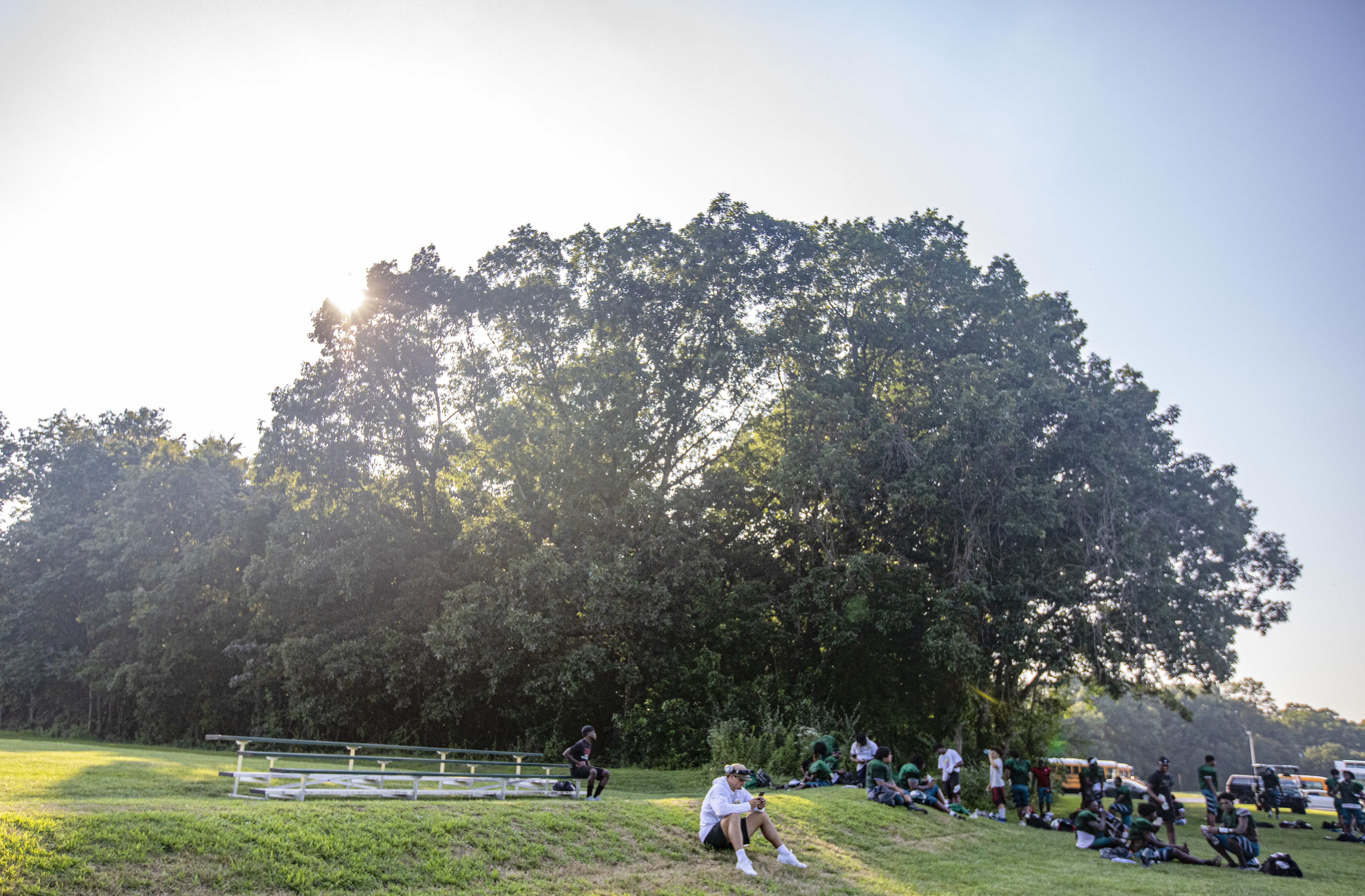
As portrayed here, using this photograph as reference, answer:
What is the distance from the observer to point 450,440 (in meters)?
30.3

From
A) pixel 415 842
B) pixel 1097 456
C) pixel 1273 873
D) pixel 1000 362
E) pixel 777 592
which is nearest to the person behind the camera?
pixel 415 842

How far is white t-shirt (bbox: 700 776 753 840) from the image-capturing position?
11.0 metres

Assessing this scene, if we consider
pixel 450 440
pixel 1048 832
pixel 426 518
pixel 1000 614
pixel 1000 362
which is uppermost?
pixel 1000 362

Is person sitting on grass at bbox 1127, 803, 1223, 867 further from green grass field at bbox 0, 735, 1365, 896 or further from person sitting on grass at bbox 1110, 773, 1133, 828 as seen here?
person sitting on grass at bbox 1110, 773, 1133, 828

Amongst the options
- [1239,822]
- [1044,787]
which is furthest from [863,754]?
[1239,822]

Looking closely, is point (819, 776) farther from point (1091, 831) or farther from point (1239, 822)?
point (1239, 822)

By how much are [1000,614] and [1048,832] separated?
903 centimetres

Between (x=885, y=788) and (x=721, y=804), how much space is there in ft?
19.7

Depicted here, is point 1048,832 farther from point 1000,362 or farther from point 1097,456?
point 1000,362

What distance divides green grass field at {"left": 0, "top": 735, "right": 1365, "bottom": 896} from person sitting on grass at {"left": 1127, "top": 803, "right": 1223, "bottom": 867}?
0.43m

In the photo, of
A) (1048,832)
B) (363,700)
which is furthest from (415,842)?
(363,700)

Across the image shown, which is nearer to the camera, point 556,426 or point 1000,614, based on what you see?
point 1000,614

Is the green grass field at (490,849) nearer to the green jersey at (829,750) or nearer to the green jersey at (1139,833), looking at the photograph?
the green jersey at (1139,833)

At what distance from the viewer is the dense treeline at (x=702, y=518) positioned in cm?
2536
